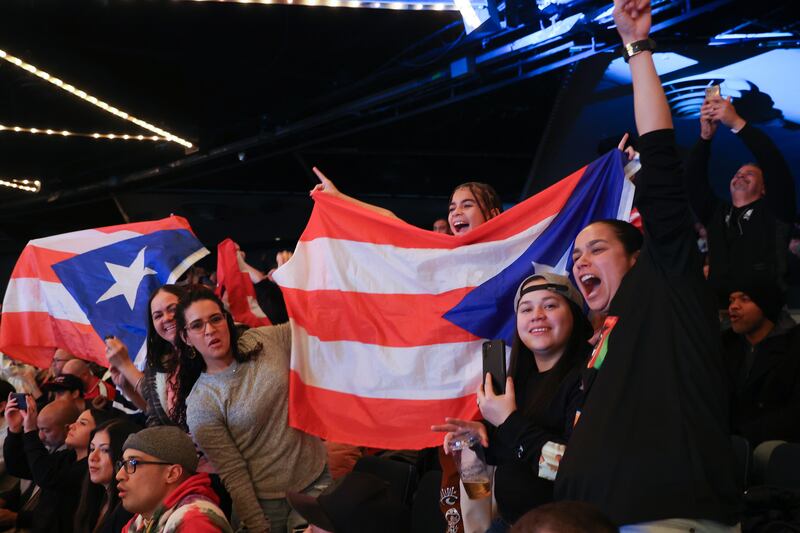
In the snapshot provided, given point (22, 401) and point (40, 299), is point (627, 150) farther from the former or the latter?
point (40, 299)

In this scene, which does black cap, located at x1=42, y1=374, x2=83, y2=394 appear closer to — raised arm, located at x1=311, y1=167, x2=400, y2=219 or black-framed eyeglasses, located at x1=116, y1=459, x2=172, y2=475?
black-framed eyeglasses, located at x1=116, y1=459, x2=172, y2=475

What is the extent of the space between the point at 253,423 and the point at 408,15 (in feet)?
17.4

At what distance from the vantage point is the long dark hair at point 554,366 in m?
2.59

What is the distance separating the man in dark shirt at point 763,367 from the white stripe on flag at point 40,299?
4.15m

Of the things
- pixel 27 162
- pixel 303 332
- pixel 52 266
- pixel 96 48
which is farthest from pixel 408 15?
pixel 27 162

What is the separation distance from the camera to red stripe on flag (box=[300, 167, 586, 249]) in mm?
3541

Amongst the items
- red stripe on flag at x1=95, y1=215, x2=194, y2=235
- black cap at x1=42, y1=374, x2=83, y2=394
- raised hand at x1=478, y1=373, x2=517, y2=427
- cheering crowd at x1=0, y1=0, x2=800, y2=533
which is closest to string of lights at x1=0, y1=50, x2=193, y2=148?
cheering crowd at x1=0, y1=0, x2=800, y2=533

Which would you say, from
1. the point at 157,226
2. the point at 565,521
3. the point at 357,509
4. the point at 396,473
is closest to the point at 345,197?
the point at 396,473

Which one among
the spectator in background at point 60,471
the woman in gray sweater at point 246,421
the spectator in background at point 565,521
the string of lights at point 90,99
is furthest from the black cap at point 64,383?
the string of lights at point 90,99

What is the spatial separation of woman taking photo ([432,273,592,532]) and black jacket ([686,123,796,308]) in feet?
7.05

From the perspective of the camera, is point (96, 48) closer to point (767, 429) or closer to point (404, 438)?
point (404, 438)

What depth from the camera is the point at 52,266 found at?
544 cm

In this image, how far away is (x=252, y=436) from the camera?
361 centimetres

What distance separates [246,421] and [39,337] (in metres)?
2.63
